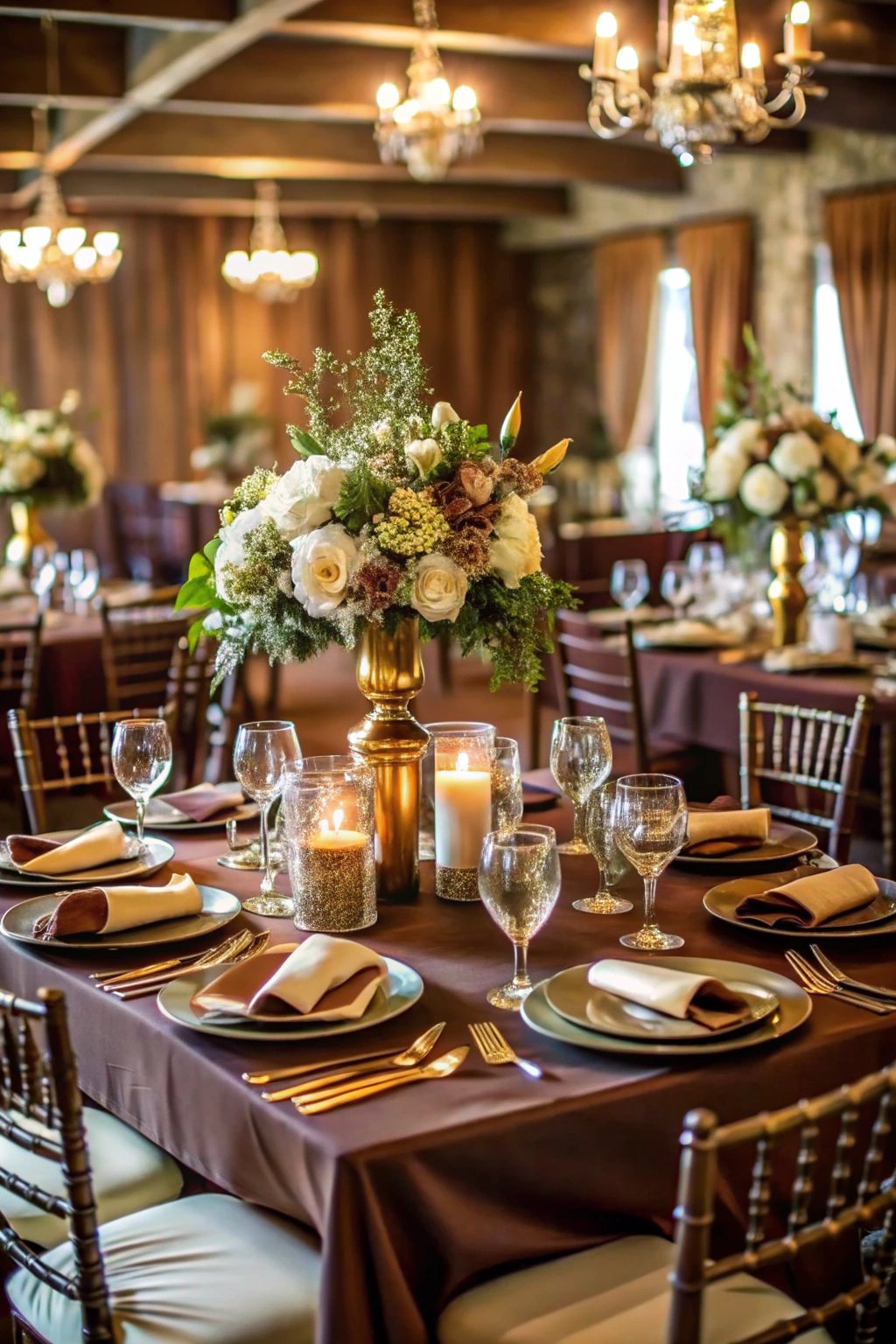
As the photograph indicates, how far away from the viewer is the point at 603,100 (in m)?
4.72

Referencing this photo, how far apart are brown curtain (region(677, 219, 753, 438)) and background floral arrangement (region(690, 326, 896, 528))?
5693 millimetres

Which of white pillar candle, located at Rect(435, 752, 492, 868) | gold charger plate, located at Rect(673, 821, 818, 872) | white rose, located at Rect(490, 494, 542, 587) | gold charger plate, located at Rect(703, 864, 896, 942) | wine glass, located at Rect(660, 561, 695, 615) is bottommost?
gold charger plate, located at Rect(703, 864, 896, 942)

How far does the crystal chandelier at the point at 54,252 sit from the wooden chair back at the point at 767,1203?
634 centimetres

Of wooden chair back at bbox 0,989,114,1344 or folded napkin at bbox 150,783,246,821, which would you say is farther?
folded napkin at bbox 150,783,246,821

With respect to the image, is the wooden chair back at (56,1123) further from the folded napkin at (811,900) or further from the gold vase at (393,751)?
the folded napkin at (811,900)

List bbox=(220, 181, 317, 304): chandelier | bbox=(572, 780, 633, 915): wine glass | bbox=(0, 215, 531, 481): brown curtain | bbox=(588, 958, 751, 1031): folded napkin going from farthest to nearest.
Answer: bbox=(0, 215, 531, 481): brown curtain < bbox=(220, 181, 317, 304): chandelier < bbox=(572, 780, 633, 915): wine glass < bbox=(588, 958, 751, 1031): folded napkin

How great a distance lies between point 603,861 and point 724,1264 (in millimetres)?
938

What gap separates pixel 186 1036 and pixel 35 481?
461 cm

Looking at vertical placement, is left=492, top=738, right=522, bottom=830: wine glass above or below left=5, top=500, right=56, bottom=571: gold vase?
below

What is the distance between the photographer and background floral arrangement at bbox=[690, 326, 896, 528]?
422cm

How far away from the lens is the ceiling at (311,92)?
625 cm

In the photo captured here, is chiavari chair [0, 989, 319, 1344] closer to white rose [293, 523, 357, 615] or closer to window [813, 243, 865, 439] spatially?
white rose [293, 523, 357, 615]

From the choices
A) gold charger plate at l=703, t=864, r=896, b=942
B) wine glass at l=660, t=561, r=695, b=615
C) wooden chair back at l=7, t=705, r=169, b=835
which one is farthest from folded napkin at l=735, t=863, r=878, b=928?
wine glass at l=660, t=561, r=695, b=615

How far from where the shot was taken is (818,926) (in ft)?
6.36
